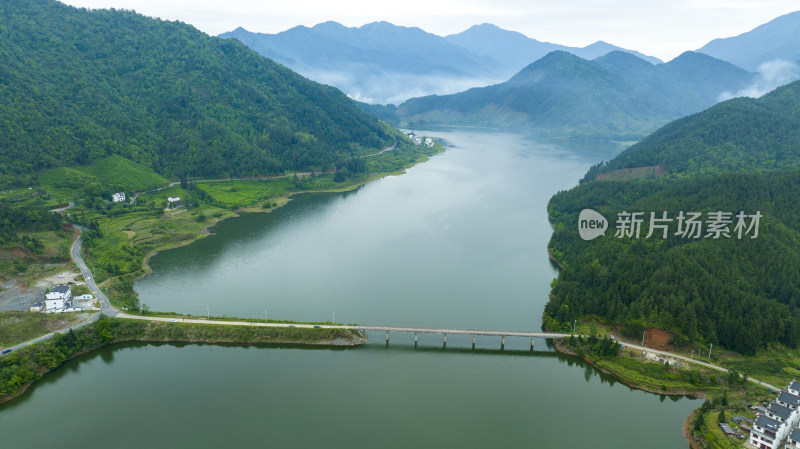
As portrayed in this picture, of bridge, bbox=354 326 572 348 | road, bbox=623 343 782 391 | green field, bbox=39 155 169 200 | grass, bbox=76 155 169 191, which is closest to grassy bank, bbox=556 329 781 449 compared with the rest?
road, bbox=623 343 782 391

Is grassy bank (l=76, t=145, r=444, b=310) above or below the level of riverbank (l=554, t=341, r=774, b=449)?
above

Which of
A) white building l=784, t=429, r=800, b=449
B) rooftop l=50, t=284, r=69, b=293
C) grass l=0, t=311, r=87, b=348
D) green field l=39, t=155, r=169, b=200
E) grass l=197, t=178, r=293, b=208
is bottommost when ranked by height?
white building l=784, t=429, r=800, b=449

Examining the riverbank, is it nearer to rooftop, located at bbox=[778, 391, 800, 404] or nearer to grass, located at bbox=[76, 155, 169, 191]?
rooftop, located at bbox=[778, 391, 800, 404]

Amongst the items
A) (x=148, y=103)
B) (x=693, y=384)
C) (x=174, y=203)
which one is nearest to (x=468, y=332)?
(x=693, y=384)

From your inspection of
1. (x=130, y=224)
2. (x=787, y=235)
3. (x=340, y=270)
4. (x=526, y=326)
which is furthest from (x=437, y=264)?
(x=130, y=224)

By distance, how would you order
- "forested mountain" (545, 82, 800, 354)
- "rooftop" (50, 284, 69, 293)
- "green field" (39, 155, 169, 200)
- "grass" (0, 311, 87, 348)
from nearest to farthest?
"grass" (0, 311, 87, 348), "forested mountain" (545, 82, 800, 354), "rooftop" (50, 284, 69, 293), "green field" (39, 155, 169, 200)

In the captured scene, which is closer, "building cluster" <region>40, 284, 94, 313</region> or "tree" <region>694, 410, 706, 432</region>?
"tree" <region>694, 410, 706, 432</region>
